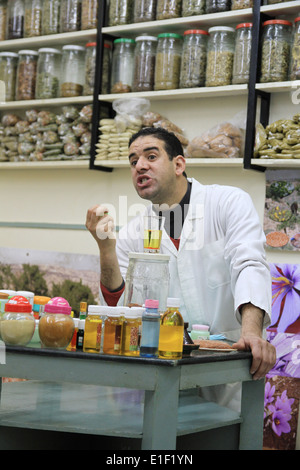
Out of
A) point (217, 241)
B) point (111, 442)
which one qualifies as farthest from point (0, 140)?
point (111, 442)

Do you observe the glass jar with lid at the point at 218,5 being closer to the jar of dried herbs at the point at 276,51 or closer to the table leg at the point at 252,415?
the jar of dried herbs at the point at 276,51

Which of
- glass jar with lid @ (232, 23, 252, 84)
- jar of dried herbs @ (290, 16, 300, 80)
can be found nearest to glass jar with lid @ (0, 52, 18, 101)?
glass jar with lid @ (232, 23, 252, 84)

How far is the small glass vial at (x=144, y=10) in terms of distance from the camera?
319 centimetres

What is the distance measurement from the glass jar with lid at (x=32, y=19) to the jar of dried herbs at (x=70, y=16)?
0.18m

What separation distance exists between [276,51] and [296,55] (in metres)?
0.09

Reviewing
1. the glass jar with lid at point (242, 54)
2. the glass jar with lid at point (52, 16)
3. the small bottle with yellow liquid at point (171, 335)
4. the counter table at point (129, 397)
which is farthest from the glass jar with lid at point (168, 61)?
the small bottle with yellow liquid at point (171, 335)

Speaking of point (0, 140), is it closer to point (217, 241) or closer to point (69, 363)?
point (217, 241)

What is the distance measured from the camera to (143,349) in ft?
4.37

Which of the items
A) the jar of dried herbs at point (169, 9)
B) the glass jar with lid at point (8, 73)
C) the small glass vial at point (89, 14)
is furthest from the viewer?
the glass jar with lid at point (8, 73)

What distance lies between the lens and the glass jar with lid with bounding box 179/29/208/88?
9.90 feet

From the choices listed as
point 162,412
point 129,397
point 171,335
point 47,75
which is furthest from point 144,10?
point 162,412

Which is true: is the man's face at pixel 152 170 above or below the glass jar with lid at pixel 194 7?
below

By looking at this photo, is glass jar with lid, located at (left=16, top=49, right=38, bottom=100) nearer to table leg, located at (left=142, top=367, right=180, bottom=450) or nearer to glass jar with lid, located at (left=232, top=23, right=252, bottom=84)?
glass jar with lid, located at (left=232, top=23, right=252, bottom=84)

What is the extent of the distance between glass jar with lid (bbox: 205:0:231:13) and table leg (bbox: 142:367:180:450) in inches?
85.6
